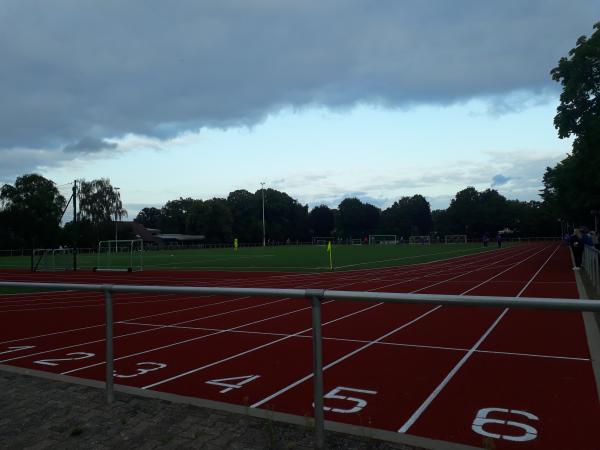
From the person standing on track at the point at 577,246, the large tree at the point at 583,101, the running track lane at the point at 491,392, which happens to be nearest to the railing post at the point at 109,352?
the running track lane at the point at 491,392

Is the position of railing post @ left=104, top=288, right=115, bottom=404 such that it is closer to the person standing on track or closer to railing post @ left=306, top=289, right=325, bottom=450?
railing post @ left=306, top=289, right=325, bottom=450

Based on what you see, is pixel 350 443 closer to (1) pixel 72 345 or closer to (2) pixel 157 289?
(2) pixel 157 289

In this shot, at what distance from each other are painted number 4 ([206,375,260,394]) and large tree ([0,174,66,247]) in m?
30.9

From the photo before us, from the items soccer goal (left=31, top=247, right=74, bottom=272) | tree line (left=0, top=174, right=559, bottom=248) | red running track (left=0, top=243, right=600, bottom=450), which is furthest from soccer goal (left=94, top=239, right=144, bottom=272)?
red running track (left=0, top=243, right=600, bottom=450)

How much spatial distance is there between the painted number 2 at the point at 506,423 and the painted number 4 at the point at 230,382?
2426mm

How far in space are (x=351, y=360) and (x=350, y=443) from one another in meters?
2.97

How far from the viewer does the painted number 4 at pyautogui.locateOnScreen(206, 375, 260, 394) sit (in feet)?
17.0

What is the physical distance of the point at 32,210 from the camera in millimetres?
32062

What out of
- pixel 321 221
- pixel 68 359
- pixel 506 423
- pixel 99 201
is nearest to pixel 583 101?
pixel 506 423

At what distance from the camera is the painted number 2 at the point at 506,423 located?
12.2ft

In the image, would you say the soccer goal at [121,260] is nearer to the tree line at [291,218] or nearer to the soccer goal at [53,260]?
the soccer goal at [53,260]

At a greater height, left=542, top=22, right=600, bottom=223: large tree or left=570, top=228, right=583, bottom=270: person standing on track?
left=542, top=22, right=600, bottom=223: large tree

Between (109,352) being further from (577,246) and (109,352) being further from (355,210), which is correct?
(355,210)

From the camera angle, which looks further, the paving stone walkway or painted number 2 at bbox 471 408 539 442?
painted number 2 at bbox 471 408 539 442
